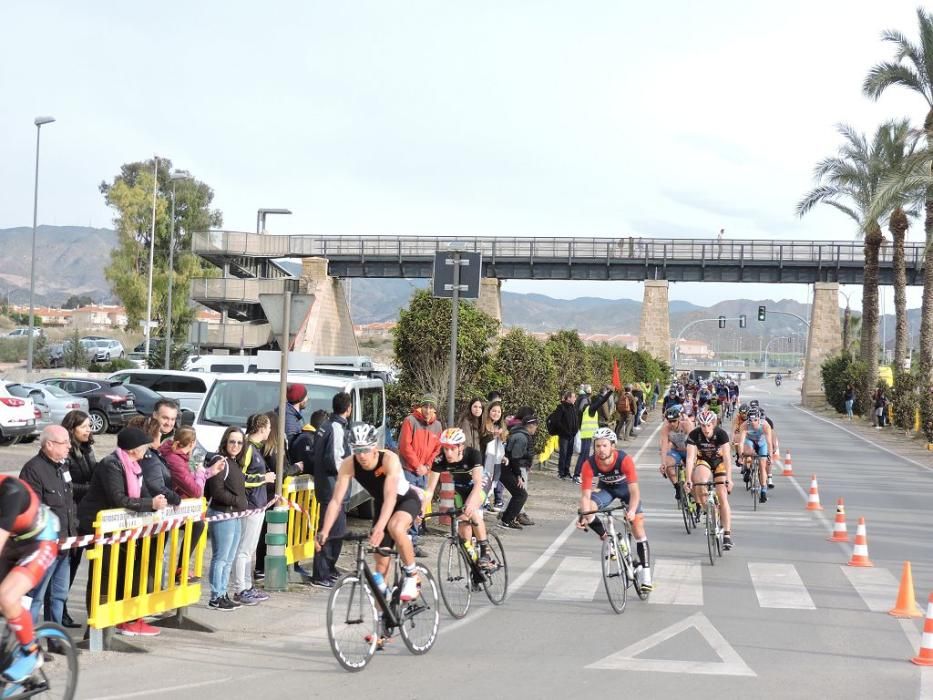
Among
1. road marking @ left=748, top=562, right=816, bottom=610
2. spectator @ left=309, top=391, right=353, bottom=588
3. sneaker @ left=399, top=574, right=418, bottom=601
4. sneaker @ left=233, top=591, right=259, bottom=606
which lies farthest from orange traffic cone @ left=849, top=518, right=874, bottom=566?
sneaker @ left=399, top=574, right=418, bottom=601

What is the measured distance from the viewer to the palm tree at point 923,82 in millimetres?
43250

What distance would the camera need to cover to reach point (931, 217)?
45406mm

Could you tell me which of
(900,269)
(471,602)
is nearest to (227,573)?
→ (471,602)

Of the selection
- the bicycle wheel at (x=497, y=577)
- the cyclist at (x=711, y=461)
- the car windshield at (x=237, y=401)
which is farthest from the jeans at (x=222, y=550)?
the cyclist at (x=711, y=461)

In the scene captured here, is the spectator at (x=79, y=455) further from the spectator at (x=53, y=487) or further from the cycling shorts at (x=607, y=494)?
the cycling shorts at (x=607, y=494)

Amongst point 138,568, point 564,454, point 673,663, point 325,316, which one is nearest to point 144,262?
point 325,316

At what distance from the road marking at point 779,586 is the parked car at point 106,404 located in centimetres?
2187

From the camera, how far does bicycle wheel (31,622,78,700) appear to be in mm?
6910

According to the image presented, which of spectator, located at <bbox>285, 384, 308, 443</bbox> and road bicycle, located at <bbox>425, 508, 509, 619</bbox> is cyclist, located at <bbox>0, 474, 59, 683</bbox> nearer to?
road bicycle, located at <bbox>425, 508, 509, 619</bbox>

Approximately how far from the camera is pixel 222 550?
11070mm

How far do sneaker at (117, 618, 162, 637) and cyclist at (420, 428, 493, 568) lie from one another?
95.9 inches

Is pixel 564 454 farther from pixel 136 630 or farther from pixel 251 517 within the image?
pixel 136 630

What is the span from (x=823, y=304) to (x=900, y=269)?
28574 millimetres

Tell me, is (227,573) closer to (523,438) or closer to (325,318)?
(523,438)
